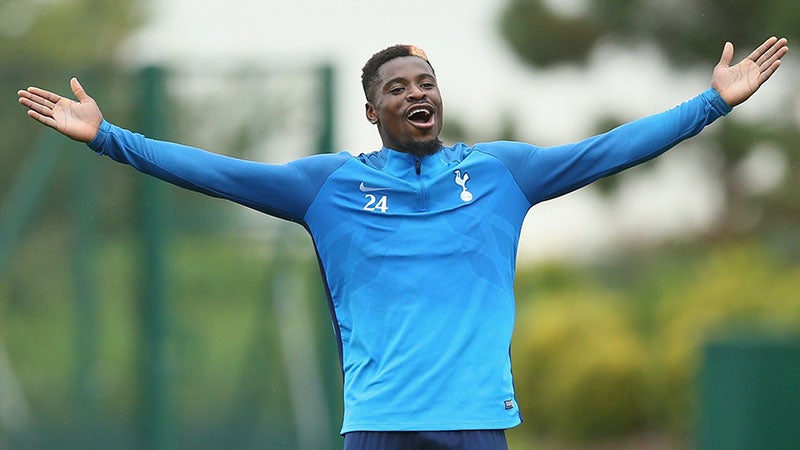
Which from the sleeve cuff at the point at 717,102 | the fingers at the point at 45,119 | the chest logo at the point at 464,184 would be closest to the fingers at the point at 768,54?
the sleeve cuff at the point at 717,102

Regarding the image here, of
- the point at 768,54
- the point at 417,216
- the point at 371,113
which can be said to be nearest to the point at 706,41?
the point at 768,54

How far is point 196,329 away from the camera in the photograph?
1062cm

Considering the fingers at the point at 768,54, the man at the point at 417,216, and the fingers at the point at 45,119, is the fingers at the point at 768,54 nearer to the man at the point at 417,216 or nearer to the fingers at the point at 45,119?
the man at the point at 417,216

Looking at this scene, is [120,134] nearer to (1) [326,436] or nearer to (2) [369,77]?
(2) [369,77]

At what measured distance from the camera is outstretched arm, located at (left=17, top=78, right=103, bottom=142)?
527 centimetres

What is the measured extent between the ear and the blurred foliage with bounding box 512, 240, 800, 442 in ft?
30.1

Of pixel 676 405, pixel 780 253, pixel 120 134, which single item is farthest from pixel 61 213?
pixel 780 253

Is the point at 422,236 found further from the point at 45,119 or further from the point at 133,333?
the point at 133,333

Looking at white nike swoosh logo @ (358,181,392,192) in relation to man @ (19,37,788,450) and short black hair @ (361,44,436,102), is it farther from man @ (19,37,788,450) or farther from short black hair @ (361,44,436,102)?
→ short black hair @ (361,44,436,102)

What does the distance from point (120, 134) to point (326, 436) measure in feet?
19.0

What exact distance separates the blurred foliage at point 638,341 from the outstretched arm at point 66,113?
9.80 m

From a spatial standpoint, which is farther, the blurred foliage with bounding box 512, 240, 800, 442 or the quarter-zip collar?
the blurred foliage with bounding box 512, 240, 800, 442

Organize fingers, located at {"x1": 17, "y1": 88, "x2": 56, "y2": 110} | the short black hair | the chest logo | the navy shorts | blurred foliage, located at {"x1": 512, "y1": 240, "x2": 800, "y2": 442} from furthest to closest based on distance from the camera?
1. blurred foliage, located at {"x1": 512, "y1": 240, "x2": 800, "y2": 442}
2. the short black hair
3. fingers, located at {"x1": 17, "y1": 88, "x2": 56, "y2": 110}
4. the chest logo
5. the navy shorts

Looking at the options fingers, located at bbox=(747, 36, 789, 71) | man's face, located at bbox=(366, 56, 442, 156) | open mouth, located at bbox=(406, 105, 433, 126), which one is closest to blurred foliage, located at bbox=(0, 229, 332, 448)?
man's face, located at bbox=(366, 56, 442, 156)
